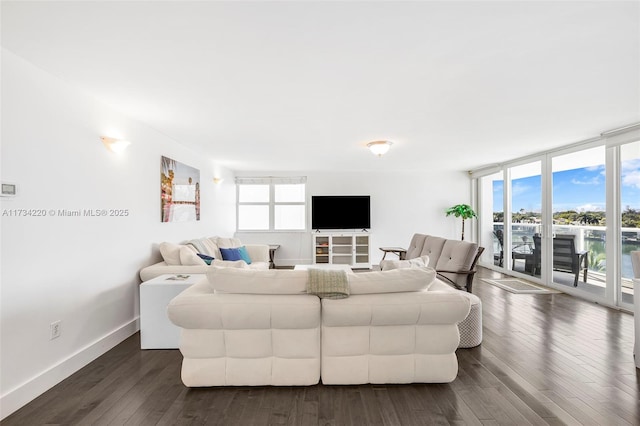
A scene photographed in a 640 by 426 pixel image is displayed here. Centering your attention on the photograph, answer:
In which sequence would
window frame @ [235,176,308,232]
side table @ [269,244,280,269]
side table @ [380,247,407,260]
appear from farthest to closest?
window frame @ [235,176,308,232], side table @ [269,244,280,269], side table @ [380,247,407,260]

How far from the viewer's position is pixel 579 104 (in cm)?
290

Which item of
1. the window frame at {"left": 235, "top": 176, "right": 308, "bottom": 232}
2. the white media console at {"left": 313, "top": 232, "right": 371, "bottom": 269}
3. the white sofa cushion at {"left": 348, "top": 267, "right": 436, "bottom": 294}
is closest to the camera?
the white sofa cushion at {"left": 348, "top": 267, "right": 436, "bottom": 294}

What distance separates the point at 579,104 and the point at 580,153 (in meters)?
2.24

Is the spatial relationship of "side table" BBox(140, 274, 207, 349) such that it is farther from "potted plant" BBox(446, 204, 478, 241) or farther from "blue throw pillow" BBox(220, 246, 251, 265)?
"potted plant" BBox(446, 204, 478, 241)

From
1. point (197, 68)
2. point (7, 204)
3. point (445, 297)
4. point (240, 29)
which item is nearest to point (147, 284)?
point (7, 204)

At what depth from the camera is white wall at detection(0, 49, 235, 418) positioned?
195 centimetres

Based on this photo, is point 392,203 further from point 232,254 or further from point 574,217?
point 232,254

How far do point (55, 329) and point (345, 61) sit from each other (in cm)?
286

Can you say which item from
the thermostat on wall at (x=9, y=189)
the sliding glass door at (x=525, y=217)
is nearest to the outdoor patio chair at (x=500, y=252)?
the sliding glass door at (x=525, y=217)

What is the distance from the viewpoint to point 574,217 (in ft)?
15.3

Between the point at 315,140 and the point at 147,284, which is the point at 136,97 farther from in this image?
the point at 315,140

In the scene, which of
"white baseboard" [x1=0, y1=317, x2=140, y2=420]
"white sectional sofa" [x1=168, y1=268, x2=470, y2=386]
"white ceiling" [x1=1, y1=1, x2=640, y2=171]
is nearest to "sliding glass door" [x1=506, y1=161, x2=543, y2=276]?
"white ceiling" [x1=1, y1=1, x2=640, y2=171]

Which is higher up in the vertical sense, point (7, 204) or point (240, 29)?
point (240, 29)

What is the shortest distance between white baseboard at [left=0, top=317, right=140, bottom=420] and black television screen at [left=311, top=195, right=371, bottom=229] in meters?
4.54
